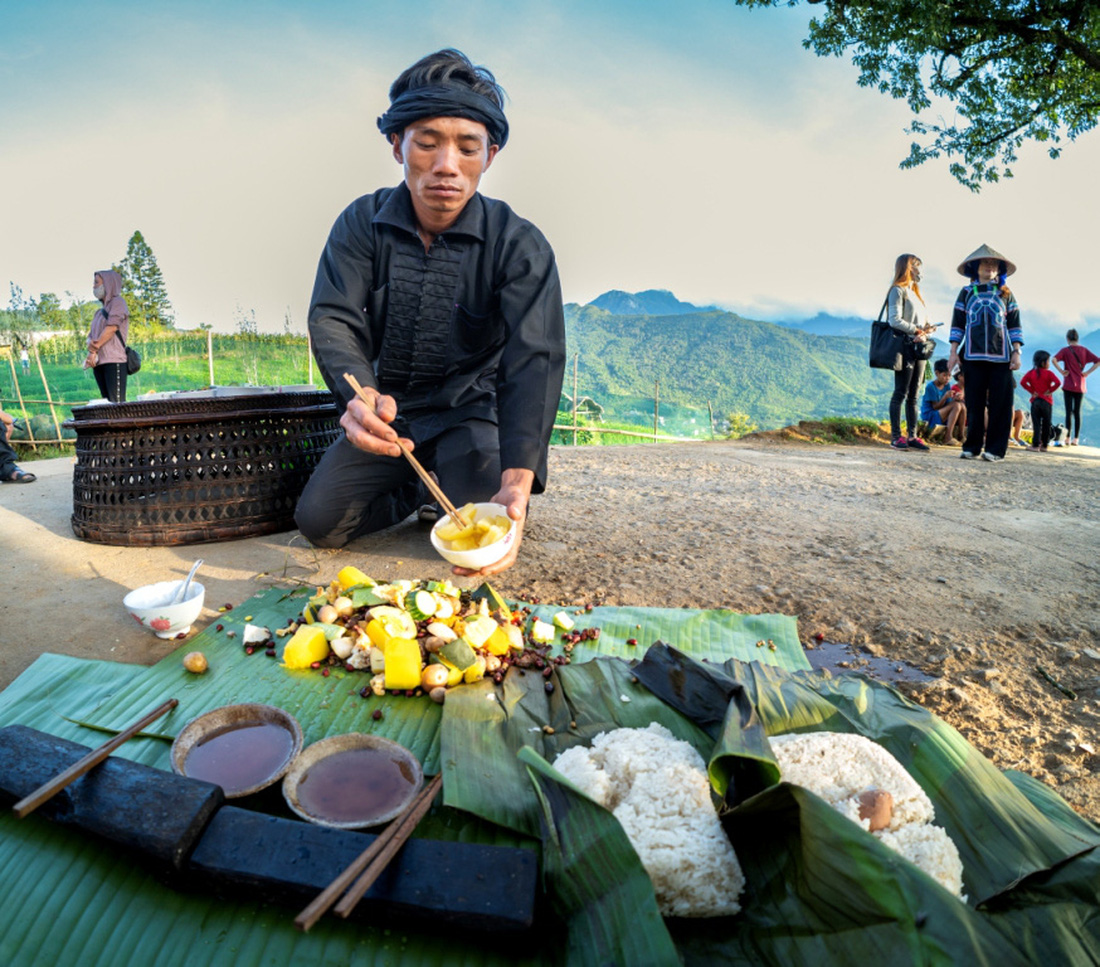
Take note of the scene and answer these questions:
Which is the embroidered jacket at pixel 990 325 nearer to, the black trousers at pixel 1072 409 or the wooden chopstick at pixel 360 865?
the black trousers at pixel 1072 409

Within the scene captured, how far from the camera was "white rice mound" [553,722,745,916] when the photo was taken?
125cm

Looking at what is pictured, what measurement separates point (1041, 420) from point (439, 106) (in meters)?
11.2

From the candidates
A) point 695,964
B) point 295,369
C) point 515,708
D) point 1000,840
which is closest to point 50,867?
point 515,708

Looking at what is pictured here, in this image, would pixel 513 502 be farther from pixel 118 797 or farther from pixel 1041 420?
pixel 1041 420

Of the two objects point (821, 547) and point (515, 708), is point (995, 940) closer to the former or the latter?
point (515, 708)

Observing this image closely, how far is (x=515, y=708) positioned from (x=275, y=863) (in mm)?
843

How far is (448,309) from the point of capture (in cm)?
342

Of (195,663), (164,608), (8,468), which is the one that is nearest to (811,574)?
(195,663)

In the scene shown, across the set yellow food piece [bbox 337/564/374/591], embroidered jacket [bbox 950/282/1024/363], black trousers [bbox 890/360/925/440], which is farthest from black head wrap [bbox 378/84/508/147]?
black trousers [bbox 890/360/925/440]


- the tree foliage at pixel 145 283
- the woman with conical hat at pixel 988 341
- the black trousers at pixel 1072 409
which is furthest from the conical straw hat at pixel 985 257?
the tree foliage at pixel 145 283

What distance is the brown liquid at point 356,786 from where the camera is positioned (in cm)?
146

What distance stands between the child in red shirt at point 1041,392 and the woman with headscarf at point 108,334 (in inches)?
503

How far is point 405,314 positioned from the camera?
3.42 meters

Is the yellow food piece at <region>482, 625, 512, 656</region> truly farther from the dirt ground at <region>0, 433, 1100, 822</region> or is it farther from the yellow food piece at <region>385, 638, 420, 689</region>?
the dirt ground at <region>0, 433, 1100, 822</region>
